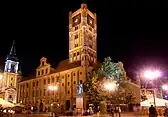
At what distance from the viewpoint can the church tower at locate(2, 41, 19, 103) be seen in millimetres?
81438

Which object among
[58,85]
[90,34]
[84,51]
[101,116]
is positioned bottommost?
[101,116]

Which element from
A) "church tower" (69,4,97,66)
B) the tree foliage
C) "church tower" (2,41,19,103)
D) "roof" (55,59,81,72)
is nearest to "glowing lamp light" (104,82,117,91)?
the tree foliage

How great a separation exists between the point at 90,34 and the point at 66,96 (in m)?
21.4

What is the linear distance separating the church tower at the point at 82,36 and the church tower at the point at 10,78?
28157mm

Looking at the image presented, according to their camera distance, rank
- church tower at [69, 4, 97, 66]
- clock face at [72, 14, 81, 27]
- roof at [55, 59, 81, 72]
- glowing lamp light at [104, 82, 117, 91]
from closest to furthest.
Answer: glowing lamp light at [104, 82, 117, 91] < roof at [55, 59, 81, 72] < church tower at [69, 4, 97, 66] < clock face at [72, 14, 81, 27]

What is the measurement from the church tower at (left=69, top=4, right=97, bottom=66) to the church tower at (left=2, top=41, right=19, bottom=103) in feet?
92.4

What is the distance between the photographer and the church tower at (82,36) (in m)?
66.4

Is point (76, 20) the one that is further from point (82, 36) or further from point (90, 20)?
point (82, 36)

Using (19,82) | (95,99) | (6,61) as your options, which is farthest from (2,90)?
(95,99)

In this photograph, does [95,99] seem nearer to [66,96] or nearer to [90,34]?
[66,96]

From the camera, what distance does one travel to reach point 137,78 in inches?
2827

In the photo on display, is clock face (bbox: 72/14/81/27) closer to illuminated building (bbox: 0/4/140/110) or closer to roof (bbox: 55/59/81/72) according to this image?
illuminated building (bbox: 0/4/140/110)

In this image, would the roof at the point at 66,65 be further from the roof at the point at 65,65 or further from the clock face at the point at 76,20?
the clock face at the point at 76,20

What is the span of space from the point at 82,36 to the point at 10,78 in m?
35.2
